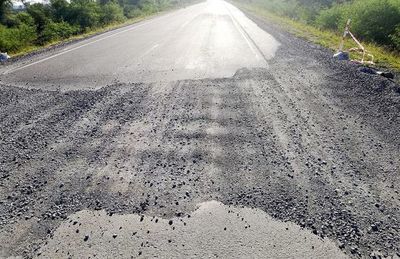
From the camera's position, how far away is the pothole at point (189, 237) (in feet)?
9.85

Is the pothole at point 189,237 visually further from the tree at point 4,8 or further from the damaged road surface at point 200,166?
the tree at point 4,8

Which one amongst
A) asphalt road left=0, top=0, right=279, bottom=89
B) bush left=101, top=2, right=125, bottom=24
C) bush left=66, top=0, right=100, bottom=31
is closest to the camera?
asphalt road left=0, top=0, right=279, bottom=89

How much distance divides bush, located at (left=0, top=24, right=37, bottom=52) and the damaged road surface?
23.3 feet

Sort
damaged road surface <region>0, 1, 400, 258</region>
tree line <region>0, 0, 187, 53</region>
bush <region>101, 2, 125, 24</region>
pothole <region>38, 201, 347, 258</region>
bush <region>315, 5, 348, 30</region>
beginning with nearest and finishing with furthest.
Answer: pothole <region>38, 201, 347, 258</region> → damaged road surface <region>0, 1, 400, 258</region> → bush <region>315, 5, 348, 30</region> → tree line <region>0, 0, 187, 53</region> → bush <region>101, 2, 125, 24</region>

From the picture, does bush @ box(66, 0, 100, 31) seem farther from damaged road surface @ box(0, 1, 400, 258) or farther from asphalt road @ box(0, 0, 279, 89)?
damaged road surface @ box(0, 1, 400, 258)

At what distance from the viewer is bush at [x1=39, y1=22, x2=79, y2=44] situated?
17719mm

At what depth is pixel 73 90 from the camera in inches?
293

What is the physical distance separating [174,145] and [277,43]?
10.6 m

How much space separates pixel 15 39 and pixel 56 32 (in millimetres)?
3295

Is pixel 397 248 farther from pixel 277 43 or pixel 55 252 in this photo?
pixel 277 43

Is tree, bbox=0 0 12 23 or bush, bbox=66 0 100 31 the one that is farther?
tree, bbox=0 0 12 23

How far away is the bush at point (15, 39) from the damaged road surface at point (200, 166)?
7112mm

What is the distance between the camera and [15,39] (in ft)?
51.1

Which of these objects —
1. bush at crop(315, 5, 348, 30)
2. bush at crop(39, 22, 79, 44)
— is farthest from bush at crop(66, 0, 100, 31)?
bush at crop(315, 5, 348, 30)
